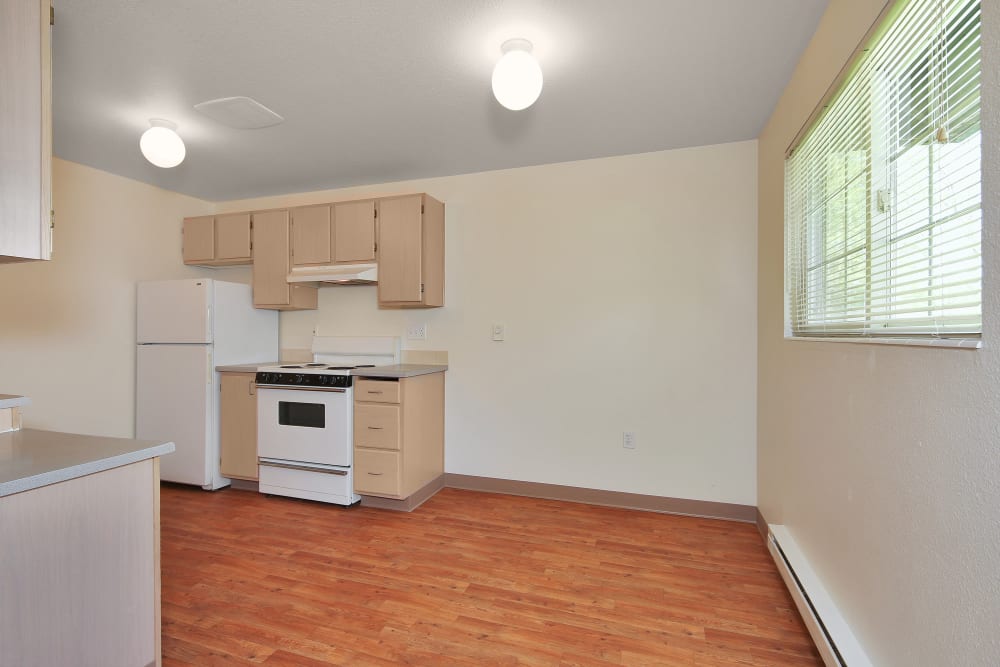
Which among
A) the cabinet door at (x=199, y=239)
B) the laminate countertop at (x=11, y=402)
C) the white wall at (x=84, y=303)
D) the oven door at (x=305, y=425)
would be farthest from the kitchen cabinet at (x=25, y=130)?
the cabinet door at (x=199, y=239)

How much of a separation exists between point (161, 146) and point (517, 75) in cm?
208

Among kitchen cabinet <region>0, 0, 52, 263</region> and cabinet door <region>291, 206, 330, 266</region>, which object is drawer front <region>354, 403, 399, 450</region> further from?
kitchen cabinet <region>0, 0, 52, 263</region>

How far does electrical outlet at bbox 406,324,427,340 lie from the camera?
3832 millimetres

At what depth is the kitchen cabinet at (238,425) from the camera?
361 cm

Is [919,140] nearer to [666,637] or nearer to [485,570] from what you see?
[666,637]

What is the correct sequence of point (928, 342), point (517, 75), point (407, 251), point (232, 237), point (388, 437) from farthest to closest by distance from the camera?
point (232, 237)
point (407, 251)
point (388, 437)
point (517, 75)
point (928, 342)

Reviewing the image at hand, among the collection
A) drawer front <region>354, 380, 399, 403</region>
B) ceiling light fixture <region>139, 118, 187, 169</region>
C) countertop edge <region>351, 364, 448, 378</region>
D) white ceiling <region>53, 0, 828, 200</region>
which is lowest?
drawer front <region>354, 380, 399, 403</region>

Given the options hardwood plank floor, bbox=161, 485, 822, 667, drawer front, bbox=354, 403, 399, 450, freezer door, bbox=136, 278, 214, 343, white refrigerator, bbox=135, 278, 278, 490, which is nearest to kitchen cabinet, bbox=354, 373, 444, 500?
drawer front, bbox=354, 403, 399, 450

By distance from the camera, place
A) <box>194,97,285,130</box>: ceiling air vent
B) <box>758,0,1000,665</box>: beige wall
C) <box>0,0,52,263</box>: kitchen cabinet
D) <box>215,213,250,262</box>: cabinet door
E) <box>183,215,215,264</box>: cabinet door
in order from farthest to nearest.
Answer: <box>183,215,215,264</box>: cabinet door, <box>215,213,250,262</box>: cabinet door, <box>194,97,285,130</box>: ceiling air vent, <box>0,0,52,263</box>: kitchen cabinet, <box>758,0,1000,665</box>: beige wall

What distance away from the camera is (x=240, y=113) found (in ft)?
8.89

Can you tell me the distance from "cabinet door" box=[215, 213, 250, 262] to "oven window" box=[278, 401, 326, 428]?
138 centimetres

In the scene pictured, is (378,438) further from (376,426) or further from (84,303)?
(84,303)

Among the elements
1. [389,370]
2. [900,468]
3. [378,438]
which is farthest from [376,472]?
[900,468]

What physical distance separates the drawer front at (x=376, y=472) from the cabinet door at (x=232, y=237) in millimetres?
2009
